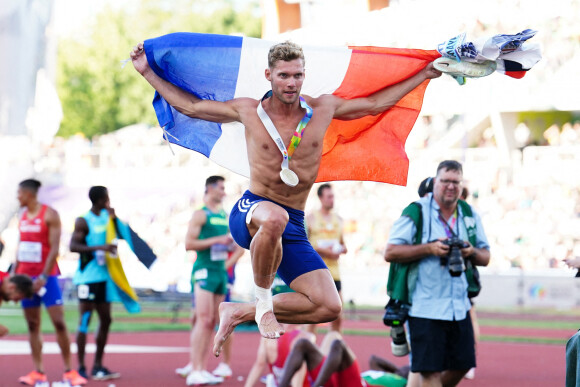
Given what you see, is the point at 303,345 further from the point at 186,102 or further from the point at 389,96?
the point at 186,102

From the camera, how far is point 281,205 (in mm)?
6777

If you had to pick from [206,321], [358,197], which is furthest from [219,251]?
[358,197]

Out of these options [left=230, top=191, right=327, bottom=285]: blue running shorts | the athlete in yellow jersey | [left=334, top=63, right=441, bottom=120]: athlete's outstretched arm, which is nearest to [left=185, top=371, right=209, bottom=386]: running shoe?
the athlete in yellow jersey

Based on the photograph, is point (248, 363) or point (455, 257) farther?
point (248, 363)

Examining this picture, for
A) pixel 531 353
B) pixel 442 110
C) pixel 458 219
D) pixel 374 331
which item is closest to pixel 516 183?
pixel 442 110

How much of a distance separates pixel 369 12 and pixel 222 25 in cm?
2552

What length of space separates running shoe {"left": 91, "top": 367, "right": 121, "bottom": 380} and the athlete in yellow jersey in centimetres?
296

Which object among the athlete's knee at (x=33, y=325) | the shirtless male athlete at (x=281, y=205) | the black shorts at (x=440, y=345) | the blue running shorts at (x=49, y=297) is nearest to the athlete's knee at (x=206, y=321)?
the blue running shorts at (x=49, y=297)

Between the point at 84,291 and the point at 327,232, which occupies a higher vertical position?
the point at 327,232

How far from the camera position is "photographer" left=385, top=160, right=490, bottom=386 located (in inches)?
315

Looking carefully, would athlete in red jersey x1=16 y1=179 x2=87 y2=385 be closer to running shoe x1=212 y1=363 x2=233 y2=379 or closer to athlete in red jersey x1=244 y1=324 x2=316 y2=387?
running shoe x1=212 y1=363 x2=233 y2=379

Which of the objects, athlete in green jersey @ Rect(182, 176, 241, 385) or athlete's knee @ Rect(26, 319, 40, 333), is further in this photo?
athlete's knee @ Rect(26, 319, 40, 333)

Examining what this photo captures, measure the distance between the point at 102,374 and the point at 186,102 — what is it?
18.0ft

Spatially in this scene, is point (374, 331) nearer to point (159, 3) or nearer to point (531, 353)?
point (531, 353)
